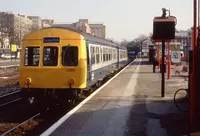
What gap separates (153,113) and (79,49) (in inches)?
159

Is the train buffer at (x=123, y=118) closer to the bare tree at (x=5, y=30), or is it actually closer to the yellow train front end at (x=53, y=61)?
the yellow train front end at (x=53, y=61)

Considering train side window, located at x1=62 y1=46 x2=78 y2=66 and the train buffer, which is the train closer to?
train side window, located at x1=62 y1=46 x2=78 y2=66

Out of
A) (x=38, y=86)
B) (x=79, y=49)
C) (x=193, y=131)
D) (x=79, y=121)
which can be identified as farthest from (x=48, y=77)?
(x=193, y=131)

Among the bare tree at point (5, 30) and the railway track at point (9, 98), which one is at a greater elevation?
the bare tree at point (5, 30)

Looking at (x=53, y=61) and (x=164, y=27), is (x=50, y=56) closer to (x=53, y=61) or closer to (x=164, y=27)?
(x=53, y=61)

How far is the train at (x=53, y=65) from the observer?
13.2m

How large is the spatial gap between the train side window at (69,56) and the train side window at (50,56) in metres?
0.29

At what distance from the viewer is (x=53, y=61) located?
1348 cm

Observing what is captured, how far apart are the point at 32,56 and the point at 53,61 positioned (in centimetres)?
82

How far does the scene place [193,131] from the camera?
855 centimetres

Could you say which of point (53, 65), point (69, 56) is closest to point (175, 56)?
point (69, 56)

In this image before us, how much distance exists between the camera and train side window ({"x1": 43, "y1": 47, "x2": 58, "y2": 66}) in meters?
13.5

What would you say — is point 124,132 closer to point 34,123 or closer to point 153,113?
point 153,113

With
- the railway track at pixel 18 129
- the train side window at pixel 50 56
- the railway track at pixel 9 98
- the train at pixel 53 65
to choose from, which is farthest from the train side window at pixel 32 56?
the railway track at pixel 9 98
